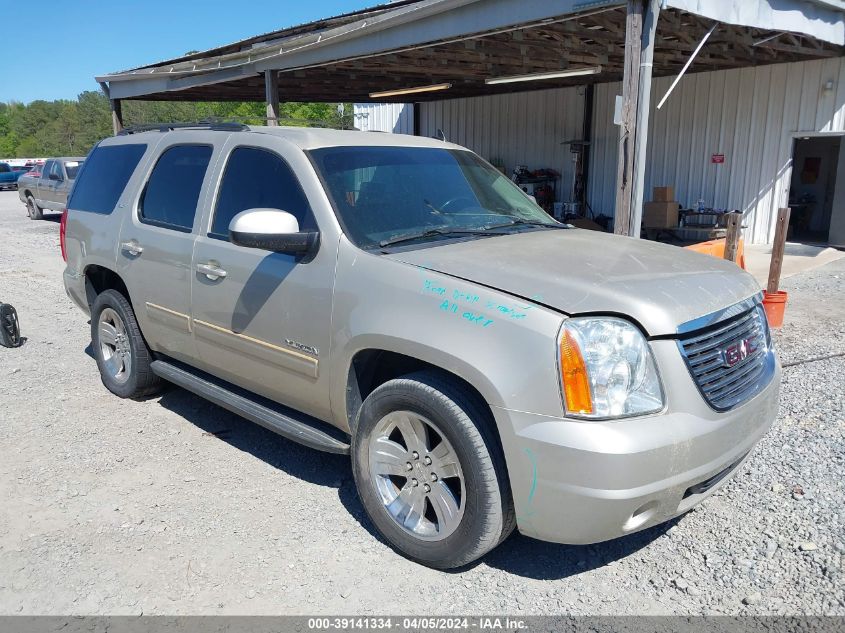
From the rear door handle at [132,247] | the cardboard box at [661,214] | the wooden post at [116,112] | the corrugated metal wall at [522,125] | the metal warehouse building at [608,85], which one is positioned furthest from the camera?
the wooden post at [116,112]

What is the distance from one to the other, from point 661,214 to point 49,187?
16483mm

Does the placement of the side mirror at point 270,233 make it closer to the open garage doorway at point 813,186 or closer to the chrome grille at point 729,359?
the chrome grille at point 729,359

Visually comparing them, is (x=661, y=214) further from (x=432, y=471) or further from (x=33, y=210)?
(x=33, y=210)

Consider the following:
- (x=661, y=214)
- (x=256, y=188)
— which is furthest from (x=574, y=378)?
(x=661, y=214)

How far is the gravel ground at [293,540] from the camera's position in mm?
2891

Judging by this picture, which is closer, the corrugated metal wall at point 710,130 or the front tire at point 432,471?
→ the front tire at point 432,471

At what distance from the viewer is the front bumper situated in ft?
8.23

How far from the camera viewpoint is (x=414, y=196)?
3.79 meters

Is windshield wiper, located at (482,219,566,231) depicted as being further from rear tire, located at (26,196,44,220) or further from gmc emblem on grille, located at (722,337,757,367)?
rear tire, located at (26,196,44,220)

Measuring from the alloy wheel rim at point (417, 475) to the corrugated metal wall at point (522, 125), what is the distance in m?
15.0

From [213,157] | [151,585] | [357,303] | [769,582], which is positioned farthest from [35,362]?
[769,582]

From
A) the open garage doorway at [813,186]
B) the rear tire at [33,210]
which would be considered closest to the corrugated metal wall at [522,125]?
the open garage doorway at [813,186]

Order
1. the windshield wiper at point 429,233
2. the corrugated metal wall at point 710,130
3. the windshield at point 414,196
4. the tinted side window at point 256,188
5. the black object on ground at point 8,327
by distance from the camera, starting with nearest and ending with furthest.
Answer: the windshield wiper at point 429,233 < the windshield at point 414,196 < the tinted side window at point 256,188 < the black object on ground at point 8,327 < the corrugated metal wall at point 710,130

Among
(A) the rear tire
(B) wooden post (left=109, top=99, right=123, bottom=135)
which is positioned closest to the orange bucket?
(B) wooden post (left=109, top=99, right=123, bottom=135)
